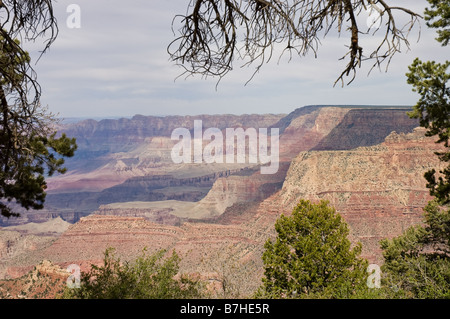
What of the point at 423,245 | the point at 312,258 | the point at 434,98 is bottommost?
the point at 423,245

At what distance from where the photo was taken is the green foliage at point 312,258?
13016 millimetres

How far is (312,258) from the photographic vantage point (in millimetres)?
13500

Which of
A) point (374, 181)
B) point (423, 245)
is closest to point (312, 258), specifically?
point (423, 245)

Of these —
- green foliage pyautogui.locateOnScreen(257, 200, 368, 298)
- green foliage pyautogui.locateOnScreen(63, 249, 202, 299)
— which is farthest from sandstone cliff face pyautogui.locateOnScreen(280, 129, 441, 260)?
green foliage pyautogui.locateOnScreen(63, 249, 202, 299)

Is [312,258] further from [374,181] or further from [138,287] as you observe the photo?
[374,181]

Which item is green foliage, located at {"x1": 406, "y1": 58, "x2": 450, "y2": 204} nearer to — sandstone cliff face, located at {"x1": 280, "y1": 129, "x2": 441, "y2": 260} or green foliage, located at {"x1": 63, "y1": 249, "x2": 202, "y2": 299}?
green foliage, located at {"x1": 63, "y1": 249, "x2": 202, "y2": 299}

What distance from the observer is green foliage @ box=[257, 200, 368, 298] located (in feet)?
42.7

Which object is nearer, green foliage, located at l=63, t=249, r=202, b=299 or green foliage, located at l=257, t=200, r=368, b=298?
green foliage, located at l=63, t=249, r=202, b=299

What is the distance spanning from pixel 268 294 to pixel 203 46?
8904mm

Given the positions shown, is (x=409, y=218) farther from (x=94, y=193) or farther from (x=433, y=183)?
(x=94, y=193)

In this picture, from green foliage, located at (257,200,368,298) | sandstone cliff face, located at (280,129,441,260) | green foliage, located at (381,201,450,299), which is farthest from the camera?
sandstone cliff face, located at (280,129,441,260)

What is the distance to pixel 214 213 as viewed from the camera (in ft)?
422

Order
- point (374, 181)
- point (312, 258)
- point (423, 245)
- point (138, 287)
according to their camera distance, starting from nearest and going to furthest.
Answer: point (138, 287) → point (312, 258) → point (423, 245) → point (374, 181)
